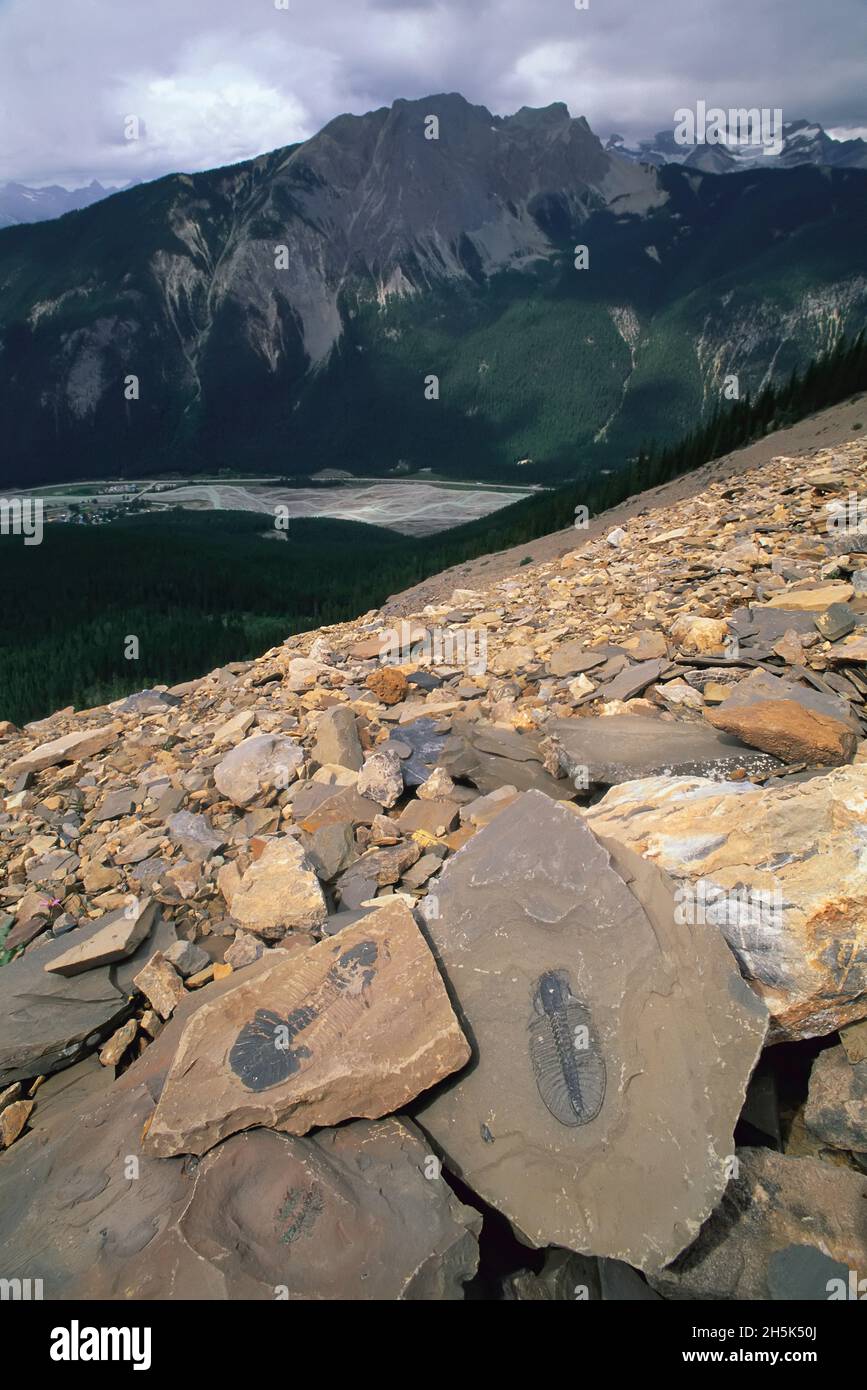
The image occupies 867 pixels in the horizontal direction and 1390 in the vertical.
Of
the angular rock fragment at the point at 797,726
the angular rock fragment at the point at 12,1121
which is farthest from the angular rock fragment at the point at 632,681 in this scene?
the angular rock fragment at the point at 12,1121

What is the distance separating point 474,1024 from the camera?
463 cm

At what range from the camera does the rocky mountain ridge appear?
12.5ft

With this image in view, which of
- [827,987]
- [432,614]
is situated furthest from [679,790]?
[432,614]

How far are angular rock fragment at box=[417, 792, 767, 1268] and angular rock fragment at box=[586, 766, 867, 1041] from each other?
26cm

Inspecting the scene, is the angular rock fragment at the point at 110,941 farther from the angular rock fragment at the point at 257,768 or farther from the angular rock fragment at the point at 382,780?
the angular rock fragment at the point at 382,780

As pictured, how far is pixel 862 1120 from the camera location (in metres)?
4.05

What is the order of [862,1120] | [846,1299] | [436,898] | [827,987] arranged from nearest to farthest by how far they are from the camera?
1. [846,1299]
2. [862,1120]
3. [827,987]
4. [436,898]

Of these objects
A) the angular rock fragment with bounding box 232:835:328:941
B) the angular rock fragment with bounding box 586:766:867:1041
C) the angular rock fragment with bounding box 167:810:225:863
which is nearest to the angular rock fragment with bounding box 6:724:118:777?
the angular rock fragment with bounding box 167:810:225:863

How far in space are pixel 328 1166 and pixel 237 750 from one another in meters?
6.05

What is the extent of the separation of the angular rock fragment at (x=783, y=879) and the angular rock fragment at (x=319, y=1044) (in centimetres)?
200

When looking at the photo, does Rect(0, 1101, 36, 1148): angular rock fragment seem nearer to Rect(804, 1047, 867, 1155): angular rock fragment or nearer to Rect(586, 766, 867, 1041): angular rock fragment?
Rect(586, 766, 867, 1041): angular rock fragment

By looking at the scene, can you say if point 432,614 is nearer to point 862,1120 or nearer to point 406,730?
point 406,730

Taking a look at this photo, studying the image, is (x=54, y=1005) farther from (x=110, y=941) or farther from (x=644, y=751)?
(x=644, y=751)

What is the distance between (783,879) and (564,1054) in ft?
6.38
